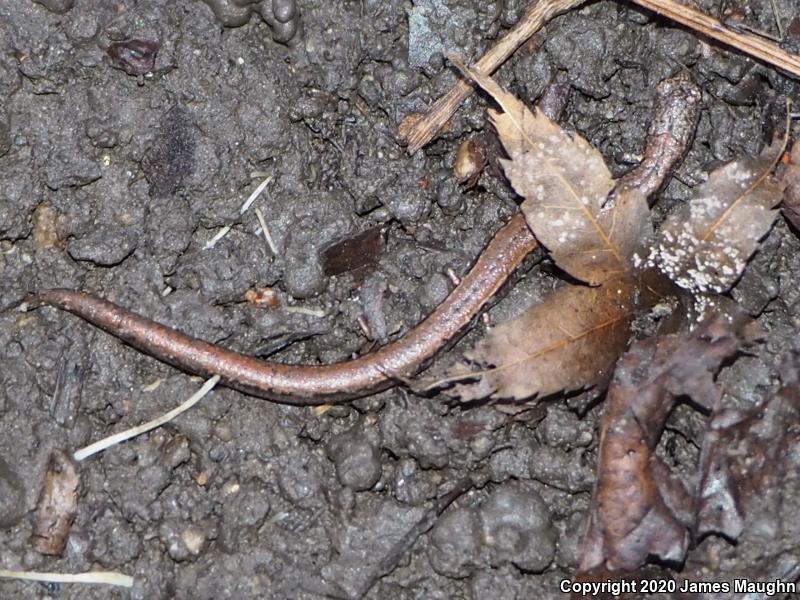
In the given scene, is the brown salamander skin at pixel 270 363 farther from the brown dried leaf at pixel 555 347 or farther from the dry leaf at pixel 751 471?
the dry leaf at pixel 751 471

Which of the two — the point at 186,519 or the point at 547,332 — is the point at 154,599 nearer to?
the point at 186,519

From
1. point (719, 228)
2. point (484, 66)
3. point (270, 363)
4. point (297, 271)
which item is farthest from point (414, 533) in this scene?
point (484, 66)

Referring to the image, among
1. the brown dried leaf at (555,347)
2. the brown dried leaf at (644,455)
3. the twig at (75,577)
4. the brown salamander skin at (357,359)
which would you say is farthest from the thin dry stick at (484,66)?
the twig at (75,577)

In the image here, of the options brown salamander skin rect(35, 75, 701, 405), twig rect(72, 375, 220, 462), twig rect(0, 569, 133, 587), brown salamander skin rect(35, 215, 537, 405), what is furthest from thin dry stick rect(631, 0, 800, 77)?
twig rect(0, 569, 133, 587)

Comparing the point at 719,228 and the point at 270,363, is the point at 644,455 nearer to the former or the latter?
the point at 719,228

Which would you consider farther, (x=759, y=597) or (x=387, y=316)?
(x=387, y=316)

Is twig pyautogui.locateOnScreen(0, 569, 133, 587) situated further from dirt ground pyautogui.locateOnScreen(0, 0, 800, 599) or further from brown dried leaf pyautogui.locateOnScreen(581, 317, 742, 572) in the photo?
brown dried leaf pyautogui.locateOnScreen(581, 317, 742, 572)

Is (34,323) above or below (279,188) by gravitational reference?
below

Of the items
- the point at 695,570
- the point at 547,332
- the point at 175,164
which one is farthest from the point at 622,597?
the point at 175,164
